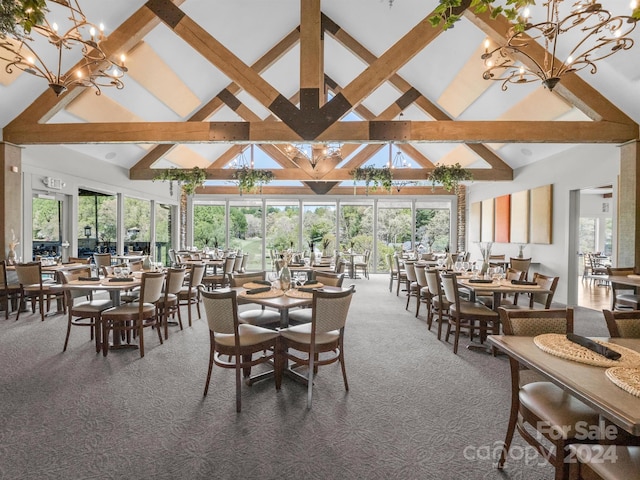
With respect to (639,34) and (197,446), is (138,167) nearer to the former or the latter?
(197,446)

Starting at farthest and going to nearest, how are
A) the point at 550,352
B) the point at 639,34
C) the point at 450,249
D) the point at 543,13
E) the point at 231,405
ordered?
the point at 450,249 < the point at 543,13 < the point at 639,34 < the point at 231,405 < the point at 550,352

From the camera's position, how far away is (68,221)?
324 inches

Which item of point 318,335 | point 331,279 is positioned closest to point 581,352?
point 318,335

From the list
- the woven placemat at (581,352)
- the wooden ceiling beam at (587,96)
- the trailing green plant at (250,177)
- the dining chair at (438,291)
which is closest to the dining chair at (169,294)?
the dining chair at (438,291)

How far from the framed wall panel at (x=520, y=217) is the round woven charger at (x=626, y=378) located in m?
8.22

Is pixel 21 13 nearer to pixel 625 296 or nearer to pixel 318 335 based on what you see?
pixel 318 335

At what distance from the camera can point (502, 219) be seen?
10.1 m

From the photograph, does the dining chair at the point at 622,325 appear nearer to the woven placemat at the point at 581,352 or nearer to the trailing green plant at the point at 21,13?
the woven placemat at the point at 581,352

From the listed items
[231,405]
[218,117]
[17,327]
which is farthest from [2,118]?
[231,405]

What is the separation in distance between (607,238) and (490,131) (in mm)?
11012

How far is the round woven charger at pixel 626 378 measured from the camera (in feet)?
4.68

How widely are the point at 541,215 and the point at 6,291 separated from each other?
10803 millimetres

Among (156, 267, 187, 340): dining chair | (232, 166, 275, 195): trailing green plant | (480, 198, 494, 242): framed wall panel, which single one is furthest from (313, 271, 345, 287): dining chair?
(480, 198, 494, 242): framed wall panel

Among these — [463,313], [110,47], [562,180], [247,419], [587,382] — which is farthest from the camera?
[562,180]
